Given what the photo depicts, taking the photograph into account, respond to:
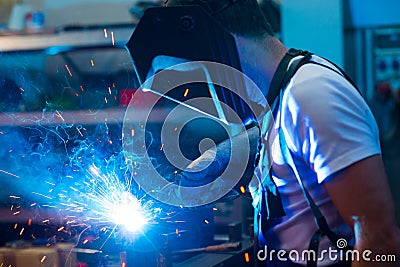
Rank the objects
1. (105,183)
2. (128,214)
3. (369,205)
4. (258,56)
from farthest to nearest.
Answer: (105,183), (128,214), (258,56), (369,205)

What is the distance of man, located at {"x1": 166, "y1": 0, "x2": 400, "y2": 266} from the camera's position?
3.92 ft

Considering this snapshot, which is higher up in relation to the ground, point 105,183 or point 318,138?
point 318,138

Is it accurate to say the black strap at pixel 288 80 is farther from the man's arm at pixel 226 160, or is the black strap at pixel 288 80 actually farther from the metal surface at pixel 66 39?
the metal surface at pixel 66 39

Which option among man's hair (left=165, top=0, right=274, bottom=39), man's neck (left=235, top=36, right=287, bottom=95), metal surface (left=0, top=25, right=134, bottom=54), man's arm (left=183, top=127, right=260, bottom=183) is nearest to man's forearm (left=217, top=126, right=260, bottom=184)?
man's arm (left=183, top=127, right=260, bottom=183)

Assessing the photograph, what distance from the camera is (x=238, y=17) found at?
1.45 meters

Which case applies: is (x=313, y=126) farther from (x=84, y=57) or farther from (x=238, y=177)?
(x=84, y=57)

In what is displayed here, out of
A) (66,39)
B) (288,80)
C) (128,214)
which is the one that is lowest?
(128,214)

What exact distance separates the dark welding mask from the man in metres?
0.10

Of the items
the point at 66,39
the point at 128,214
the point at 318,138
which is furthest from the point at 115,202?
the point at 66,39

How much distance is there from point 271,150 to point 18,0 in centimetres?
351

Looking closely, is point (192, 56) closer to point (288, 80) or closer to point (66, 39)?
point (288, 80)

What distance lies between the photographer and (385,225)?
120 centimetres

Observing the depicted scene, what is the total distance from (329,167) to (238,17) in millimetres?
452

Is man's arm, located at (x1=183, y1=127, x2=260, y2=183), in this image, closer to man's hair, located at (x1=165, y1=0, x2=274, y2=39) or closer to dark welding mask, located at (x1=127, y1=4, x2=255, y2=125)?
dark welding mask, located at (x1=127, y1=4, x2=255, y2=125)
